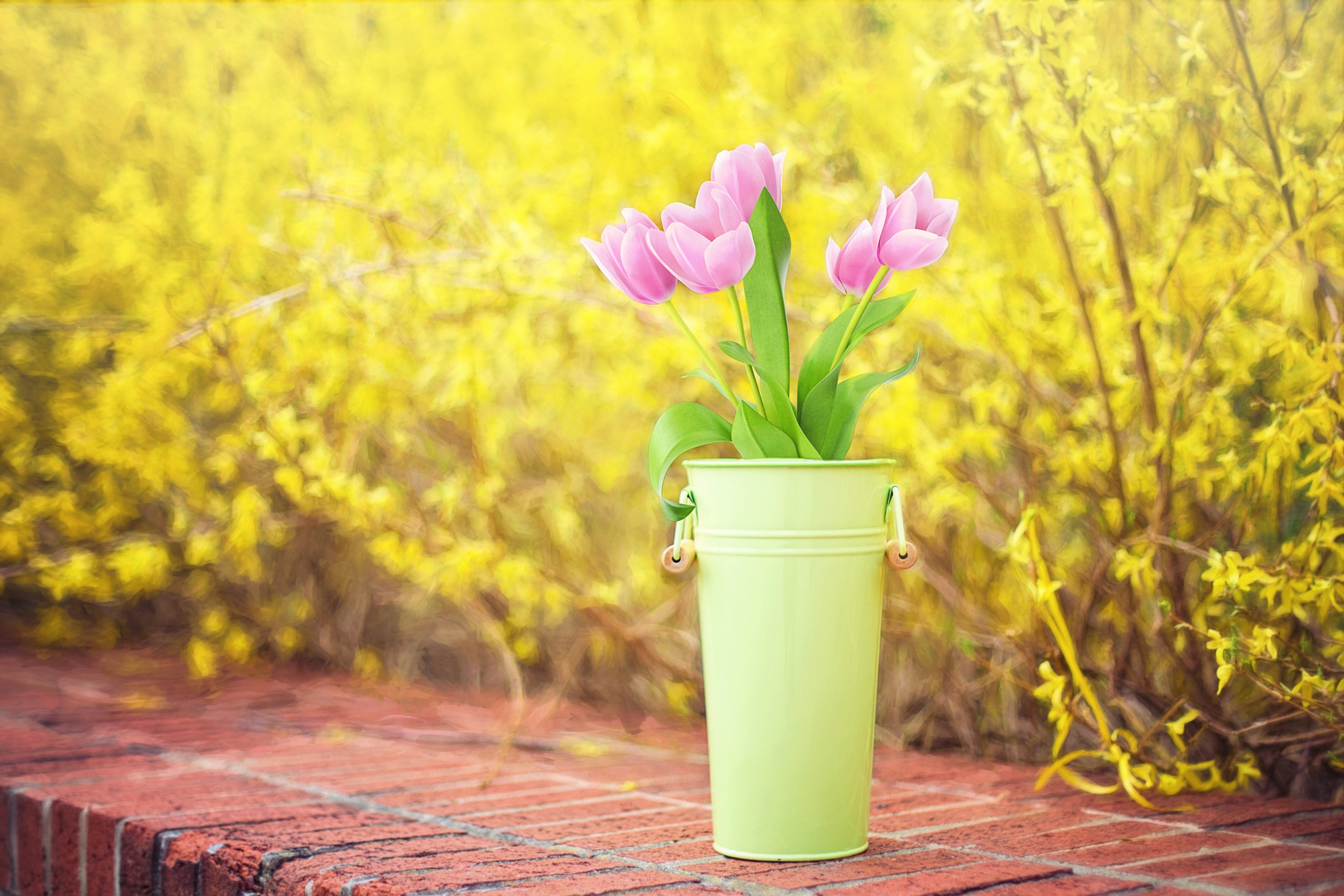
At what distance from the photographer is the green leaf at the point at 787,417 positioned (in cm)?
149

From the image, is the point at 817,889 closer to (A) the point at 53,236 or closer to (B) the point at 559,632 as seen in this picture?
(B) the point at 559,632

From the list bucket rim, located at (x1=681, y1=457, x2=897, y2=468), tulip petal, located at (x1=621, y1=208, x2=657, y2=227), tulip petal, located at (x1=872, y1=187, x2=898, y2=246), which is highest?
tulip petal, located at (x1=621, y1=208, x2=657, y2=227)

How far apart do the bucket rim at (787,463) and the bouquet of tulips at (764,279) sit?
31 millimetres

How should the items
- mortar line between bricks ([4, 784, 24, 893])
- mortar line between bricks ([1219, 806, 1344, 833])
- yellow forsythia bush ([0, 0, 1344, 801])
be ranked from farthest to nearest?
mortar line between bricks ([4, 784, 24, 893]) → yellow forsythia bush ([0, 0, 1344, 801]) → mortar line between bricks ([1219, 806, 1344, 833])

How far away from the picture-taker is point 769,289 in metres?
1.51

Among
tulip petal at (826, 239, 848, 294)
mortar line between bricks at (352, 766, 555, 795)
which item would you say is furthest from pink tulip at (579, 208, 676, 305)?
mortar line between bricks at (352, 766, 555, 795)

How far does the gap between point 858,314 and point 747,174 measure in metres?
0.23

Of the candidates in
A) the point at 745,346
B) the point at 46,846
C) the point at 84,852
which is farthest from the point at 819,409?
the point at 46,846

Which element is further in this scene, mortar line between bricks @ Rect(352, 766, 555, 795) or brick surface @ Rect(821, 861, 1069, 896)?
mortar line between bricks @ Rect(352, 766, 555, 795)

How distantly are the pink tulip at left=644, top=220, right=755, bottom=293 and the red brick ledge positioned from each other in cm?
73

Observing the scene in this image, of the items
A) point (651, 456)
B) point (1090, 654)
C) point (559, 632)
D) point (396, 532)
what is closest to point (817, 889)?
point (651, 456)

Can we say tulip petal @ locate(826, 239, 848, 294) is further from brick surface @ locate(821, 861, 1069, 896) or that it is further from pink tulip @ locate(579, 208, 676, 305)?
brick surface @ locate(821, 861, 1069, 896)

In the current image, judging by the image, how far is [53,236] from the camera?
3.38 meters

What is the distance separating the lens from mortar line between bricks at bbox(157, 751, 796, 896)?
1.35m
